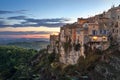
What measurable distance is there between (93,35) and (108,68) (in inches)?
477

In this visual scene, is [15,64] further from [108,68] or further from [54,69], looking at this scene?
[108,68]

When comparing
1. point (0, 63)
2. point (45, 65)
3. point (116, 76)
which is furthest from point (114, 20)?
point (0, 63)

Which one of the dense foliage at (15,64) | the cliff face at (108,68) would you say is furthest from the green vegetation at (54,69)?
the cliff face at (108,68)

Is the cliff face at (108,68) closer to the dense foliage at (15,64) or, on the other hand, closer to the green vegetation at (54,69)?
the green vegetation at (54,69)

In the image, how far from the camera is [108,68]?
81500 mm

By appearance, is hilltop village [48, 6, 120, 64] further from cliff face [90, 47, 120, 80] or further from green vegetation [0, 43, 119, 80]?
cliff face [90, 47, 120, 80]

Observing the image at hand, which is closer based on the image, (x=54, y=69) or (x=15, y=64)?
(x=54, y=69)

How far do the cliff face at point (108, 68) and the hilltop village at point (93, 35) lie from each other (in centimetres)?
436

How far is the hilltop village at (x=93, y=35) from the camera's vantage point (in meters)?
88.3

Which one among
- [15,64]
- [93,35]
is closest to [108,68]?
[93,35]

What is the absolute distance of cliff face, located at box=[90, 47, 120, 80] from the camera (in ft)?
262

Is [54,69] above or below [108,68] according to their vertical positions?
below

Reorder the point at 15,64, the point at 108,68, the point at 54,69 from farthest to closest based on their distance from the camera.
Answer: the point at 15,64 < the point at 54,69 < the point at 108,68

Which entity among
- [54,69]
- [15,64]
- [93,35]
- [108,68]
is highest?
[93,35]
